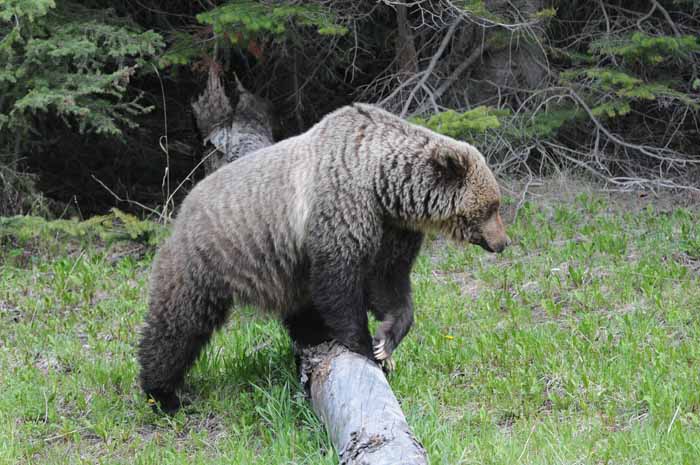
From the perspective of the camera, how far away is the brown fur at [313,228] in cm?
553

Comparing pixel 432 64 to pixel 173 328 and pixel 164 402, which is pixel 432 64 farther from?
pixel 164 402

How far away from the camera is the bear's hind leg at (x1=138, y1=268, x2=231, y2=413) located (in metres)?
5.73

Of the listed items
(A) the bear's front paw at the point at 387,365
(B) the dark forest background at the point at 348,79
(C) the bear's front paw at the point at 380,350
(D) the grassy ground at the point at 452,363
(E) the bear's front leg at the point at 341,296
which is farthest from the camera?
(B) the dark forest background at the point at 348,79

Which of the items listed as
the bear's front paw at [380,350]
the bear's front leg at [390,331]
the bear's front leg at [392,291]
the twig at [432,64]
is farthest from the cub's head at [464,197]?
the twig at [432,64]

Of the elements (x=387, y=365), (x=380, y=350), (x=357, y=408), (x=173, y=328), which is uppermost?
(x=357, y=408)

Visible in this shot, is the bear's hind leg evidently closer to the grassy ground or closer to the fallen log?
the grassy ground

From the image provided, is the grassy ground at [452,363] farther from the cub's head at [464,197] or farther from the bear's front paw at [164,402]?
the cub's head at [464,197]

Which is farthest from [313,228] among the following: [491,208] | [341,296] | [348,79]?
[348,79]

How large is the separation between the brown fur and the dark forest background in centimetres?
275

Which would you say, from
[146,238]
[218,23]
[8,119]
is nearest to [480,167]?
[218,23]

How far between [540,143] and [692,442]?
6054 mm

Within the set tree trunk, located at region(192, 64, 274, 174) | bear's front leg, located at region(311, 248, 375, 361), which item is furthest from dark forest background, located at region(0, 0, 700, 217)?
bear's front leg, located at region(311, 248, 375, 361)

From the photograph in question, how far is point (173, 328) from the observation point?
5.74m

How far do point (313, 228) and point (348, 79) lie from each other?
7.34 metres
